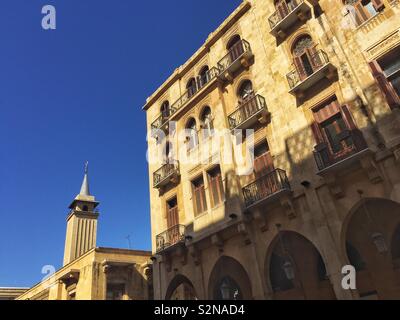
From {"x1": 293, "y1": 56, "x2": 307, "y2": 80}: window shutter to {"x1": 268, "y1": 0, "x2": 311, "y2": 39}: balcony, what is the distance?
1676 mm

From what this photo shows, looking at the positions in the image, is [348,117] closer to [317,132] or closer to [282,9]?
[317,132]

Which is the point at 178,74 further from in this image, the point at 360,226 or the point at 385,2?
the point at 360,226

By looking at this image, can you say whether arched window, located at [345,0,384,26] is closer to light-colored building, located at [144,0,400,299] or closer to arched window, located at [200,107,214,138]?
light-colored building, located at [144,0,400,299]

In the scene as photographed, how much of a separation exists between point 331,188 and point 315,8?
7.79 metres

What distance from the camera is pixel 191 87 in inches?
786

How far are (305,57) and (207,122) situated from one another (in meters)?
6.00

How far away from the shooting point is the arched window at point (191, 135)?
17952 millimetres

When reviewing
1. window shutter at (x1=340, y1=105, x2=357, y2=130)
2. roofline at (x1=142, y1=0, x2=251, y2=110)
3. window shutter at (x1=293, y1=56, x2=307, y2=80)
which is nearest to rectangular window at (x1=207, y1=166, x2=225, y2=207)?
window shutter at (x1=293, y1=56, x2=307, y2=80)

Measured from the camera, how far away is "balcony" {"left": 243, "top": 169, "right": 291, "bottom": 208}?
40.5 ft

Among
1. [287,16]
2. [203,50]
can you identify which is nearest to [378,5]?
[287,16]

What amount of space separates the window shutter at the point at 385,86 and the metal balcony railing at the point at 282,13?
5005 millimetres
